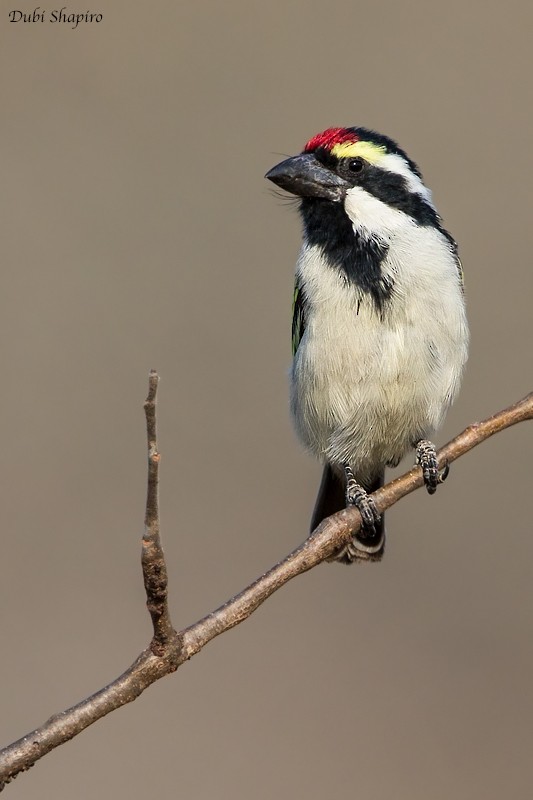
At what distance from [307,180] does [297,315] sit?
60 cm

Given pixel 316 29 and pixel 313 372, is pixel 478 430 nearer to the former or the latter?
pixel 313 372

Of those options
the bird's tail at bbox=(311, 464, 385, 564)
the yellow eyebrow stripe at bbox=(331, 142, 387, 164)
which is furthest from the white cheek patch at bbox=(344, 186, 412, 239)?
the bird's tail at bbox=(311, 464, 385, 564)

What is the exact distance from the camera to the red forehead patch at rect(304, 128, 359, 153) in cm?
446

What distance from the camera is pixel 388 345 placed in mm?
4250

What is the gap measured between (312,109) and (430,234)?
4.12 metres

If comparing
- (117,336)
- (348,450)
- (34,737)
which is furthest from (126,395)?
(34,737)

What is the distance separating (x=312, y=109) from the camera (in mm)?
8234

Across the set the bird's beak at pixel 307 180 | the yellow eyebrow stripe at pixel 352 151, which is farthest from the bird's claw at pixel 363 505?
the yellow eyebrow stripe at pixel 352 151

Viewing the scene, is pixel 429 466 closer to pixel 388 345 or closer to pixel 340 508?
pixel 388 345

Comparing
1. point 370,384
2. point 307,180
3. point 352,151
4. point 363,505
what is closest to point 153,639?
point 363,505

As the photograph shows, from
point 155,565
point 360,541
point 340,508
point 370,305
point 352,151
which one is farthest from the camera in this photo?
point 340,508

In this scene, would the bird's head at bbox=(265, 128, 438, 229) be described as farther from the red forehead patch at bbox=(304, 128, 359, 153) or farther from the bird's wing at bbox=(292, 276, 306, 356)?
the bird's wing at bbox=(292, 276, 306, 356)

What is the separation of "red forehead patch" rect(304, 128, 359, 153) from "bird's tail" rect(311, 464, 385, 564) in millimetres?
1488

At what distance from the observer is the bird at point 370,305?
4.25 metres
